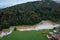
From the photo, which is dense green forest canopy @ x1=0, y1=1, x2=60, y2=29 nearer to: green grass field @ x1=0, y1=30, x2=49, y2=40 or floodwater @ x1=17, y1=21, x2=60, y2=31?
floodwater @ x1=17, y1=21, x2=60, y2=31

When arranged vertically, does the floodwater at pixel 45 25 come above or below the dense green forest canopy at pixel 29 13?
below

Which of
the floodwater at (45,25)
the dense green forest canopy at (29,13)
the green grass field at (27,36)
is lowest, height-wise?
the floodwater at (45,25)

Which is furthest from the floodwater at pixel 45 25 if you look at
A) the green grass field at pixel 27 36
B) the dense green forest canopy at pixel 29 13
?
the green grass field at pixel 27 36

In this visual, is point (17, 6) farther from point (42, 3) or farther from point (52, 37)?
point (52, 37)

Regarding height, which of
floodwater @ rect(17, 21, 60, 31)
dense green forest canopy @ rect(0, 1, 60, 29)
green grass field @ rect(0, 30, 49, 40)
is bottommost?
floodwater @ rect(17, 21, 60, 31)

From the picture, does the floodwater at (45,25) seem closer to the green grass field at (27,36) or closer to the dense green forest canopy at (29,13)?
the dense green forest canopy at (29,13)

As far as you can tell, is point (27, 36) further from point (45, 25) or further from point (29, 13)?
point (29, 13)

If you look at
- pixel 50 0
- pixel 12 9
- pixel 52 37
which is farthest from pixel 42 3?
pixel 52 37

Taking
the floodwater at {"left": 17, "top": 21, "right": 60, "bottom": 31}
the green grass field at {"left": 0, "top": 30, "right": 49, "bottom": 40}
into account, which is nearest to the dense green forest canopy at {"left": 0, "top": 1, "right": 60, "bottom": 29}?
the floodwater at {"left": 17, "top": 21, "right": 60, "bottom": 31}
